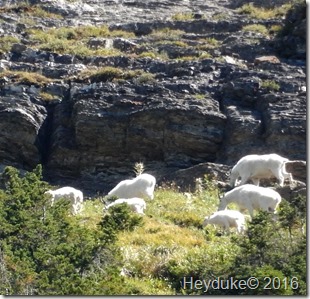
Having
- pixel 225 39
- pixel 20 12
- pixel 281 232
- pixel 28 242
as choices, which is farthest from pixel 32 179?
pixel 20 12

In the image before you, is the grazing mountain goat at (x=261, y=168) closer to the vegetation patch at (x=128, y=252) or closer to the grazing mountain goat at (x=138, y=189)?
the grazing mountain goat at (x=138, y=189)

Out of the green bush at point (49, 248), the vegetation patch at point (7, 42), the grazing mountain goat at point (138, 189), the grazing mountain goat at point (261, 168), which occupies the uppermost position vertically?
the green bush at point (49, 248)

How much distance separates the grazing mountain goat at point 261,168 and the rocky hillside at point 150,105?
2403mm

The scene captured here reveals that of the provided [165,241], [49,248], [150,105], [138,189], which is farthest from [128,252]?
[150,105]

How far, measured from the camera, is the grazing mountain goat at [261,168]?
2455cm

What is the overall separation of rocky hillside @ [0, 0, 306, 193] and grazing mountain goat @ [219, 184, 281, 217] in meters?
5.50

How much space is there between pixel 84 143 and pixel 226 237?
13.2 meters

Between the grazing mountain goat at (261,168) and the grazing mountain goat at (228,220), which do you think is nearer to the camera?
the grazing mountain goat at (228,220)

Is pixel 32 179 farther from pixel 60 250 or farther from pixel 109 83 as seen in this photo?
pixel 109 83

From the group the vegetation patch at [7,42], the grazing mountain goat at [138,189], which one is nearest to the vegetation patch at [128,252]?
the grazing mountain goat at [138,189]

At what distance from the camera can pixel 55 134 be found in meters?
32.5

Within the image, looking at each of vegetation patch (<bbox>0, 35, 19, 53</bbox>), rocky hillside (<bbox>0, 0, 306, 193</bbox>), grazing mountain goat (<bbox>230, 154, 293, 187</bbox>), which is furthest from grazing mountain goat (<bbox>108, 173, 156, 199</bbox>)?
vegetation patch (<bbox>0, 35, 19, 53</bbox>)

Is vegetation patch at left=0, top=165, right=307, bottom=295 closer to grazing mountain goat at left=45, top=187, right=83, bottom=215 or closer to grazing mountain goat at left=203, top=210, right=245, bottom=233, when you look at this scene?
grazing mountain goat at left=203, top=210, right=245, bottom=233

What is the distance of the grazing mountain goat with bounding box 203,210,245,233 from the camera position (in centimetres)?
2014
